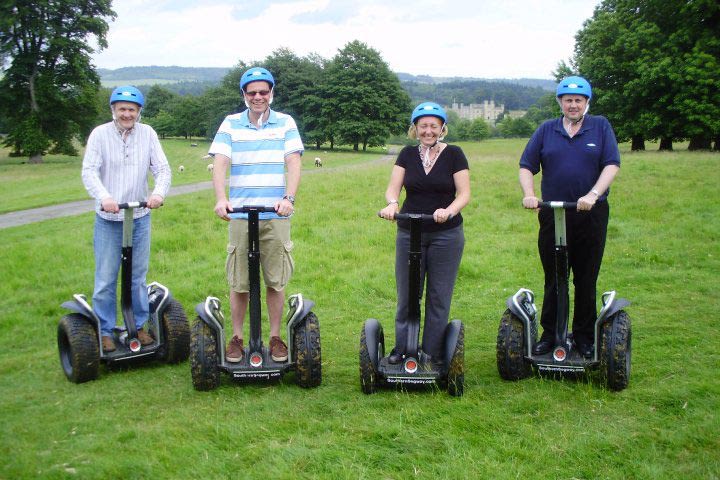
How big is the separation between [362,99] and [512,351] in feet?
181

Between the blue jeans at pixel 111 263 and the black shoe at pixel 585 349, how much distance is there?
368 cm

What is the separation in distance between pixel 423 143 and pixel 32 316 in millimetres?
5116

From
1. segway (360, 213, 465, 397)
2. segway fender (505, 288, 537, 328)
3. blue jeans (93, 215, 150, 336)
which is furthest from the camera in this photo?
blue jeans (93, 215, 150, 336)

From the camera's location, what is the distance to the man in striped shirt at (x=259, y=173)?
4848 mm

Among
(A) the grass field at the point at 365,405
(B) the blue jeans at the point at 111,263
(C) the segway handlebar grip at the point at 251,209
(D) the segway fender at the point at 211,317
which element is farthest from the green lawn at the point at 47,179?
(C) the segway handlebar grip at the point at 251,209

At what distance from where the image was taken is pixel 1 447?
3930 millimetres

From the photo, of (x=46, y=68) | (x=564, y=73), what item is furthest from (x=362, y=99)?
(x=46, y=68)

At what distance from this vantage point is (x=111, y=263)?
548 cm

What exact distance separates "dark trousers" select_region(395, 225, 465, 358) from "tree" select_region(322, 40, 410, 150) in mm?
52805

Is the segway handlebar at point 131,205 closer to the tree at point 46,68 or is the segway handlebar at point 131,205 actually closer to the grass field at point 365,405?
the grass field at point 365,405

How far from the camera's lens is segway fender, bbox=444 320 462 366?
4694mm

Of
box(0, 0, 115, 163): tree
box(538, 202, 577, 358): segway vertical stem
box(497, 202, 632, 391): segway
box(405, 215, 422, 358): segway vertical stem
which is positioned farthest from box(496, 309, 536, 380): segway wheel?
box(0, 0, 115, 163): tree

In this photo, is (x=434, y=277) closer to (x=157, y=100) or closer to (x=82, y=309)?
(x=82, y=309)

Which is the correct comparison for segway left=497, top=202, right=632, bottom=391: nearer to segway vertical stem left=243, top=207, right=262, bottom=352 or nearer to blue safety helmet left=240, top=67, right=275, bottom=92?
segway vertical stem left=243, top=207, right=262, bottom=352
